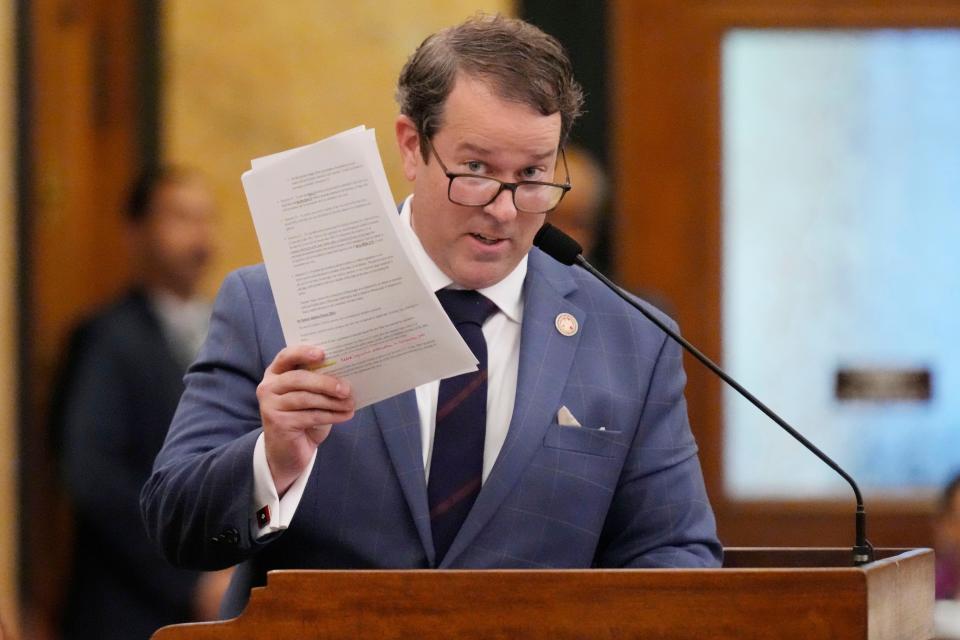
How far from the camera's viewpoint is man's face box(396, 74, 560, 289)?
248cm

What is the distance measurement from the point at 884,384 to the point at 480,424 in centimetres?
361

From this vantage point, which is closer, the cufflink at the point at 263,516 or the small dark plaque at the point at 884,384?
the cufflink at the point at 263,516

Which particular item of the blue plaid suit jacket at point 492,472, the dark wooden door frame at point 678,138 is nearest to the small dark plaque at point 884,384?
the dark wooden door frame at point 678,138

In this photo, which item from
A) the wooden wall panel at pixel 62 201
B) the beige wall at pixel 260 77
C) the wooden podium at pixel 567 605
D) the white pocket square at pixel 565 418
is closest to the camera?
the wooden podium at pixel 567 605

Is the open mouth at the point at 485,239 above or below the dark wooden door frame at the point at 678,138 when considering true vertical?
below

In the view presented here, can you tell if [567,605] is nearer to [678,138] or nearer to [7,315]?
[7,315]

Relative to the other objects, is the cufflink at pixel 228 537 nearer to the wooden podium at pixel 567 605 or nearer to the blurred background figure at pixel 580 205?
the wooden podium at pixel 567 605

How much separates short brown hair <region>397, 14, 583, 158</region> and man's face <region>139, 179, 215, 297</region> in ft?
8.73

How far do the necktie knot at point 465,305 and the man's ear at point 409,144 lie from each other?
0.19 metres

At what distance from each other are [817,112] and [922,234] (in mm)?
546

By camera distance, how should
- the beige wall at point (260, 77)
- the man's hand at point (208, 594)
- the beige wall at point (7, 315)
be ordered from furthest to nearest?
the beige wall at point (260, 77) < the beige wall at point (7, 315) < the man's hand at point (208, 594)

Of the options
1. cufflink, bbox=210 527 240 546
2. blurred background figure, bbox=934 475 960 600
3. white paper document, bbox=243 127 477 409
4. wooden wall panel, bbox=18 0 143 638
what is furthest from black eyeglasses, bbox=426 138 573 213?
wooden wall panel, bbox=18 0 143 638

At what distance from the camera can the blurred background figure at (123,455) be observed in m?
4.82

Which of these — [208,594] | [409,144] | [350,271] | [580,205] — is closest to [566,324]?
[409,144]
